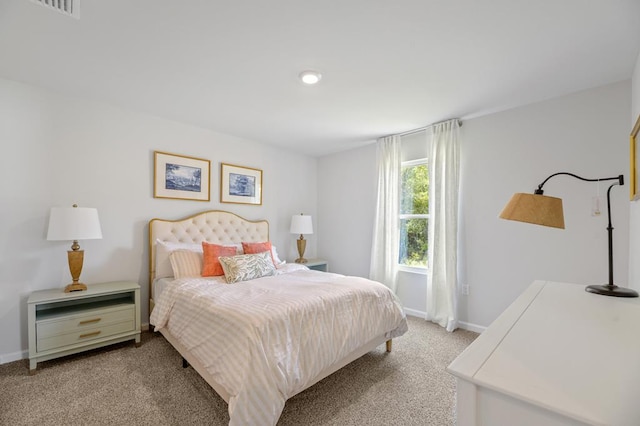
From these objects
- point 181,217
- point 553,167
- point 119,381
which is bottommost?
point 119,381

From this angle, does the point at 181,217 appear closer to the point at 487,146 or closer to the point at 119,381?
the point at 119,381

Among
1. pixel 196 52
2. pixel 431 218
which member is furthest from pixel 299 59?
pixel 431 218

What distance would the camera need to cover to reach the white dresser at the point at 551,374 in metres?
0.54

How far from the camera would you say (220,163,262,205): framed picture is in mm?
3742

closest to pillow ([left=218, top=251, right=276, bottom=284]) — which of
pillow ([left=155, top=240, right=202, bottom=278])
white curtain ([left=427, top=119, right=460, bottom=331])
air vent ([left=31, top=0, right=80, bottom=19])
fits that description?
pillow ([left=155, top=240, right=202, bottom=278])

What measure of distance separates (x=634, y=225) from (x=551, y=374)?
7.46 feet

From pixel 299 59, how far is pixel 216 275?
224 centimetres

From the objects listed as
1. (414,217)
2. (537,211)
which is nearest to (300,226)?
(414,217)

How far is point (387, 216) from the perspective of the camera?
3.78m

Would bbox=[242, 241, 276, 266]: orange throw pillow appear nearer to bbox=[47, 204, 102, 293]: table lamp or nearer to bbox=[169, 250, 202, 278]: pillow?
bbox=[169, 250, 202, 278]: pillow

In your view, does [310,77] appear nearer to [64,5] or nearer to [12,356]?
[64,5]

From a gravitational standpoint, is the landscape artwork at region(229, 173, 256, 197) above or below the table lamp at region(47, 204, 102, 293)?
above

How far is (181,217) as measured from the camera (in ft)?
11.1

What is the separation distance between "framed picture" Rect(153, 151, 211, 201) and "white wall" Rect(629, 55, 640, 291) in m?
4.10
